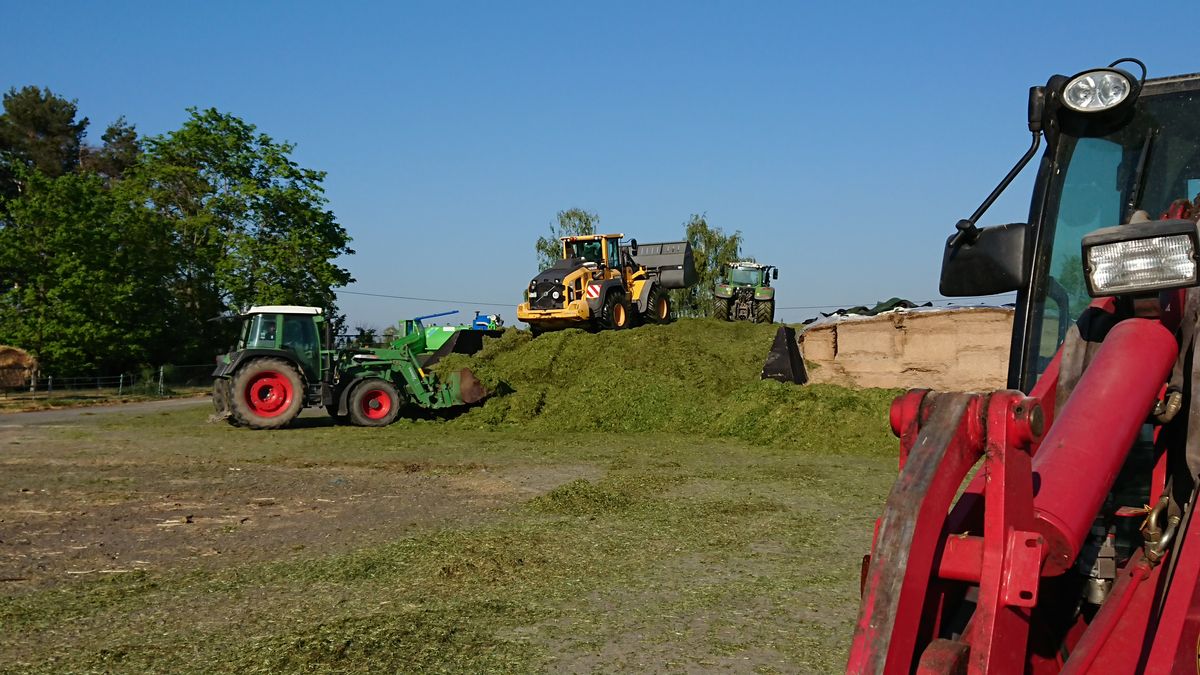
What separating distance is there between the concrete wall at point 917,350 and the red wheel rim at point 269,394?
31.8 feet

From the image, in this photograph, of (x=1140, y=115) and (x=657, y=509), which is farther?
(x=657, y=509)

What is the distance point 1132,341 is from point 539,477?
9.89m

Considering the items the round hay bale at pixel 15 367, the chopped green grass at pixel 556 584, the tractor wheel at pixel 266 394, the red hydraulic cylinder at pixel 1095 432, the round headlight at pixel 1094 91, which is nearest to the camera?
the red hydraulic cylinder at pixel 1095 432

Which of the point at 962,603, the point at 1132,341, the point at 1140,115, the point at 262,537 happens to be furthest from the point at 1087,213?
the point at 262,537

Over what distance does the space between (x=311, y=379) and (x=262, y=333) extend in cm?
129

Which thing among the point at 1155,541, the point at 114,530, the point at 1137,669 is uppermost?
the point at 1155,541

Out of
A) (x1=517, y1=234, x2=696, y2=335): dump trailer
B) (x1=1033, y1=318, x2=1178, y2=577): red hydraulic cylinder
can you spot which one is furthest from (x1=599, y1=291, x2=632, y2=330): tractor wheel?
(x1=1033, y1=318, x2=1178, y2=577): red hydraulic cylinder

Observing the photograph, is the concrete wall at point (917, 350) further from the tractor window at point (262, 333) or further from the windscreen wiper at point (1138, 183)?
the windscreen wiper at point (1138, 183)

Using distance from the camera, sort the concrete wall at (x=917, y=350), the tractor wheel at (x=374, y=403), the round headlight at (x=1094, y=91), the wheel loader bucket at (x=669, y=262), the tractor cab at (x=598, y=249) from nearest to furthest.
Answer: the round headlight at (x=1094, y=91)
the concrete wall at (x=917, y=350)
the tractor wheel at (x=374, y=403)
the tractor cab at (x=598, y=249)
the wheel loader bucket at (x=669, y=262)

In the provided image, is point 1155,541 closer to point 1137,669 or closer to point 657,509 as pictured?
point 1137,669

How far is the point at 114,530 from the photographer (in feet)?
28.9

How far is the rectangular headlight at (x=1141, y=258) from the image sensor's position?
2.24 meters

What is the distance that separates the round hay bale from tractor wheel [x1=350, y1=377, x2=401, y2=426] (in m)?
16.6

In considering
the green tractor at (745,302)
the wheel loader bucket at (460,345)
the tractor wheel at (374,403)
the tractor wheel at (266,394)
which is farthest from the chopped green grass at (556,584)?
the green tractor at (745,302)
